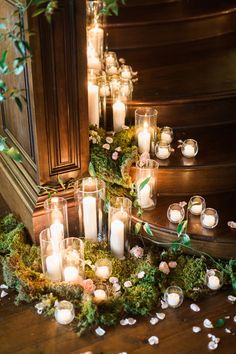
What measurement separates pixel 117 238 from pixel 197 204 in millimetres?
446

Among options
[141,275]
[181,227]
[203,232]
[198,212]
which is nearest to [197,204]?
[198,212]

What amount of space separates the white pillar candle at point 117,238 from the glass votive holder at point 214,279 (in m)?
0.43

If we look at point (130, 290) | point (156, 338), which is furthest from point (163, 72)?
point (156, 338)

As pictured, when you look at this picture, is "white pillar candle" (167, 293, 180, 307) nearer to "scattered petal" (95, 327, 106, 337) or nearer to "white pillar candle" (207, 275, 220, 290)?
"white pillar candle" (207, 275, 220, 290)

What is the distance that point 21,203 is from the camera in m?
2.68

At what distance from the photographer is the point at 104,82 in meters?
2.93

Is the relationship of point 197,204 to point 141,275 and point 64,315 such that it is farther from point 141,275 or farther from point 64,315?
point 64,315

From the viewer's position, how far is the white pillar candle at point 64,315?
88.3 inches

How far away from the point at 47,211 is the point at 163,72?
1.43m

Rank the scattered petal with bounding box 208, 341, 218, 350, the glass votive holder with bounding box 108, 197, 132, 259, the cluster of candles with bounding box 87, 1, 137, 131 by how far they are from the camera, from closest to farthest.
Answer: the scattered petal with bounding box 208, 341, 218, 350
the glass votive holder with bounding box 108, 197, 132, 259
the cluster of candles with bounding box 87, 1, 137, 131

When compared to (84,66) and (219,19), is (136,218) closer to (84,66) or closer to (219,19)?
(84,66)

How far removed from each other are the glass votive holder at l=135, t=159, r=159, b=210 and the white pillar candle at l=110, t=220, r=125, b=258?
0.74 feet

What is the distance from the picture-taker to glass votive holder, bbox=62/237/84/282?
237cm

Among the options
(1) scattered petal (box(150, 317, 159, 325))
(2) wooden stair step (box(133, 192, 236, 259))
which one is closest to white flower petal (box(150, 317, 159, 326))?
(1) scattered petal (box(150, 317, 159, 325))
